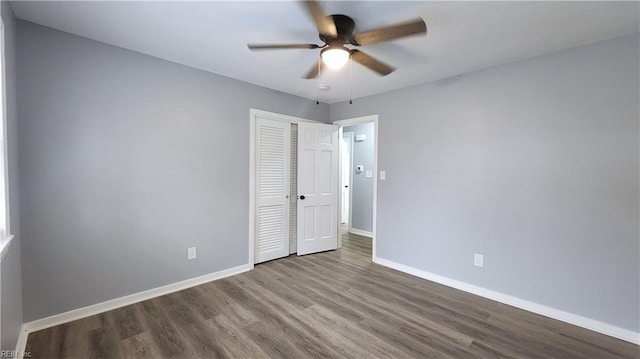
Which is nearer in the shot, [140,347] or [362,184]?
[140,347]

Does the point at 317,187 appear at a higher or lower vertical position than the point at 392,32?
lower

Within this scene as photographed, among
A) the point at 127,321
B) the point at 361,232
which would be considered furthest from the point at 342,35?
the point at 361,232

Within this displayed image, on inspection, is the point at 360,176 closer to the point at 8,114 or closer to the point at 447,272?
the point at 447,272

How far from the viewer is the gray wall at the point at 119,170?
2.15 meters

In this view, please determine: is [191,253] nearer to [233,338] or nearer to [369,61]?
[233,338]

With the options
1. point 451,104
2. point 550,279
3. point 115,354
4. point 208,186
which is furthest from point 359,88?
point 115,354

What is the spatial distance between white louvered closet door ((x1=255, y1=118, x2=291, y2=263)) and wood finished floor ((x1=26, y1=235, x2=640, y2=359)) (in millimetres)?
788

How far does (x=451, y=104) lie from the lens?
3.14 meters

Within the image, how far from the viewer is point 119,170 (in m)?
2.52

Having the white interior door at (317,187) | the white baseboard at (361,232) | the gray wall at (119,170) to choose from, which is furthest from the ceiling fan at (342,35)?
the white baseboard at (361,232)

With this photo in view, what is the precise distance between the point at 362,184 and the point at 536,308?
3.45 m

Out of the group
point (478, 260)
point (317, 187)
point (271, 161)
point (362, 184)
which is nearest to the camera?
point (478, 260)

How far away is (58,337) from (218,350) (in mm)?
1263

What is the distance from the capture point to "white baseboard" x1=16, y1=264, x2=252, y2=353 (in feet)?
6.91
